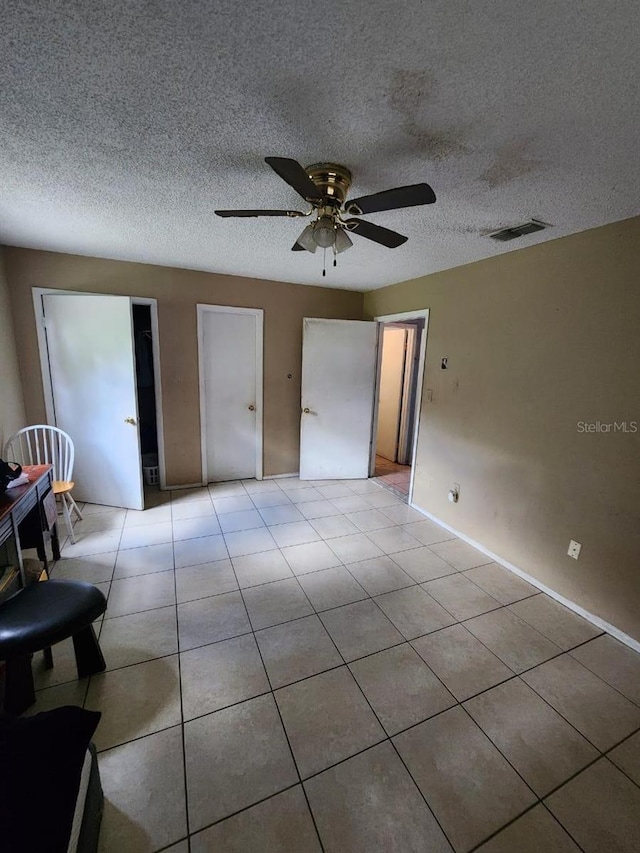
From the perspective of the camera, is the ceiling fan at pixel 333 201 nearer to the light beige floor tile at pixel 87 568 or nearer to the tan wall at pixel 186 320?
the tan wall at pixel 186 320

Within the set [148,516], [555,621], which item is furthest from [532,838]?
[148,516]

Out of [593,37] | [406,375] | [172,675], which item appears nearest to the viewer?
[593,37]

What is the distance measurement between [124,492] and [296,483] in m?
1.79

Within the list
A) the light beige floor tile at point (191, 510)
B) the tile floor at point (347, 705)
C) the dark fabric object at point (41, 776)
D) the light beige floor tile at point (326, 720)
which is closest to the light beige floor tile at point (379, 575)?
the tile floor at point (347, 705)

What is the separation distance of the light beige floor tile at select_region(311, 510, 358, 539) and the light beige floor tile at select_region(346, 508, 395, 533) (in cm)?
7

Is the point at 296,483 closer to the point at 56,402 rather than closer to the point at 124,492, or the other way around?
the point at 124,492

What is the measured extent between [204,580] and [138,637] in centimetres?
52

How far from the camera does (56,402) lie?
3.12 meters

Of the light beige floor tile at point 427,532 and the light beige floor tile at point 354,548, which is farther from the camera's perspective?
the light beige floor tile at point 427,532

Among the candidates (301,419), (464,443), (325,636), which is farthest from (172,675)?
(301,419)

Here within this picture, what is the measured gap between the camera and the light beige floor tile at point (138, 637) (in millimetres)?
1710

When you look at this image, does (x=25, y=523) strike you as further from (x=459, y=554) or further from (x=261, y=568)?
(x=459, y=554)

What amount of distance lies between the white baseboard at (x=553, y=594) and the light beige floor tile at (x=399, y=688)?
116cm

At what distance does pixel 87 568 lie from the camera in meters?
2.36
